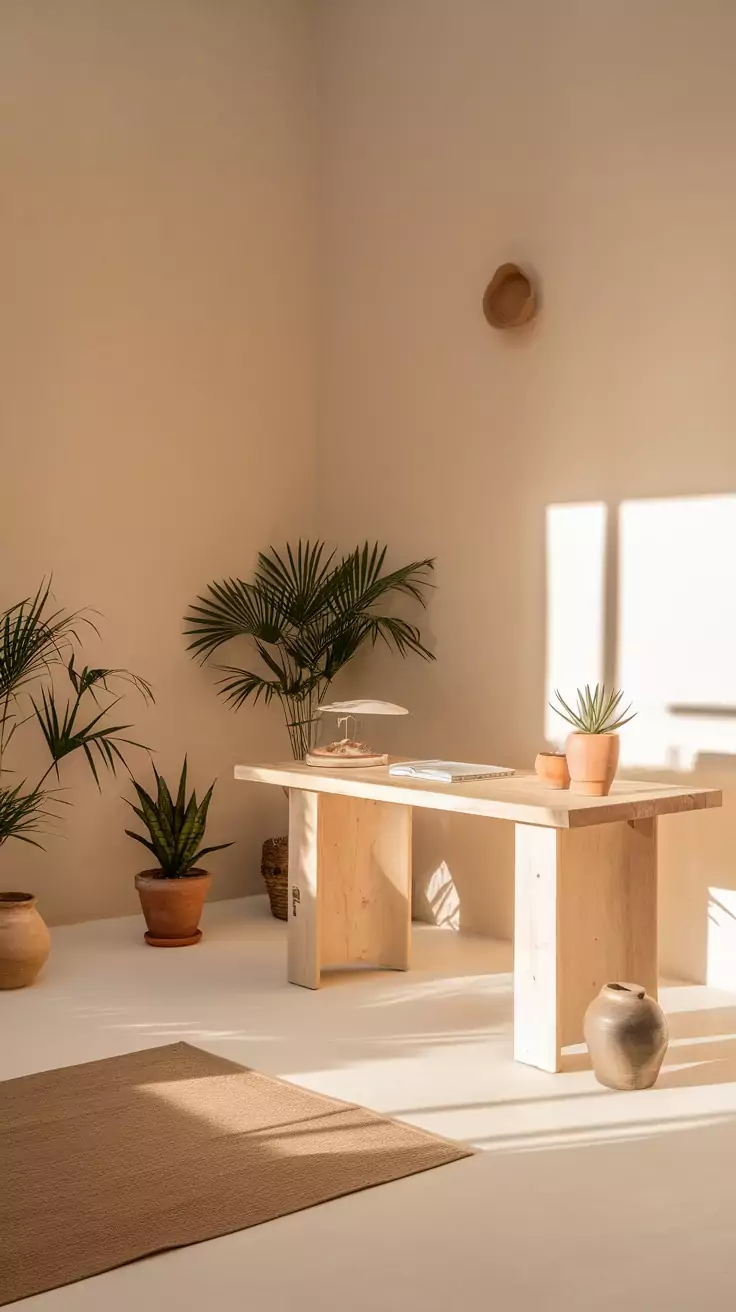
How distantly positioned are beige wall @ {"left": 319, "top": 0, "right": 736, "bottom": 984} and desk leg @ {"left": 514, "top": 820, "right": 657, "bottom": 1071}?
57 cm

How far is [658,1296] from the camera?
2154mm

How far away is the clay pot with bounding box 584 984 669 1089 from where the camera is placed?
121 inches

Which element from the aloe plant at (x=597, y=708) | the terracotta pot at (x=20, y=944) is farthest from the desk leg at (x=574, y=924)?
the terracotta pot at (x=20, y=944)

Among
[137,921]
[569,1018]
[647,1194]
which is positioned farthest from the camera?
[137,921]

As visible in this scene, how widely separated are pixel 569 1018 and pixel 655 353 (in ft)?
6.94

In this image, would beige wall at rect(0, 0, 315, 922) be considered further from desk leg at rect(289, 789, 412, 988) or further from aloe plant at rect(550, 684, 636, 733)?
aloe plant at rect(550, 684, 636, 733)

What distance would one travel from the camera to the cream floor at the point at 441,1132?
2186 mm

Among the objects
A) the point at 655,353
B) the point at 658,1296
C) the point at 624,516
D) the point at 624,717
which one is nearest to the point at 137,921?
the point at 624,717

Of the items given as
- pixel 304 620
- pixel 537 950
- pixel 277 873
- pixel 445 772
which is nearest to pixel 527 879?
pixel 537 950

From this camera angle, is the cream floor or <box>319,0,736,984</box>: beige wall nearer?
the cream floor

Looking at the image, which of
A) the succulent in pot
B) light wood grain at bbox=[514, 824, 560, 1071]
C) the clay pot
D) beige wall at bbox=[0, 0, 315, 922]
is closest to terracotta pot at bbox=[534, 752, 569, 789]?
light wood grain at bbox=[514, 824, 560, 1071]

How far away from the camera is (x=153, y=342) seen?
5.15 m

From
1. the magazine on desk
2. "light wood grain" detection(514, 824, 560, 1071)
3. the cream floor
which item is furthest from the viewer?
the magazine on desk

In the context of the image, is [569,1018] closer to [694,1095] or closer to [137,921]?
[694,1095]
